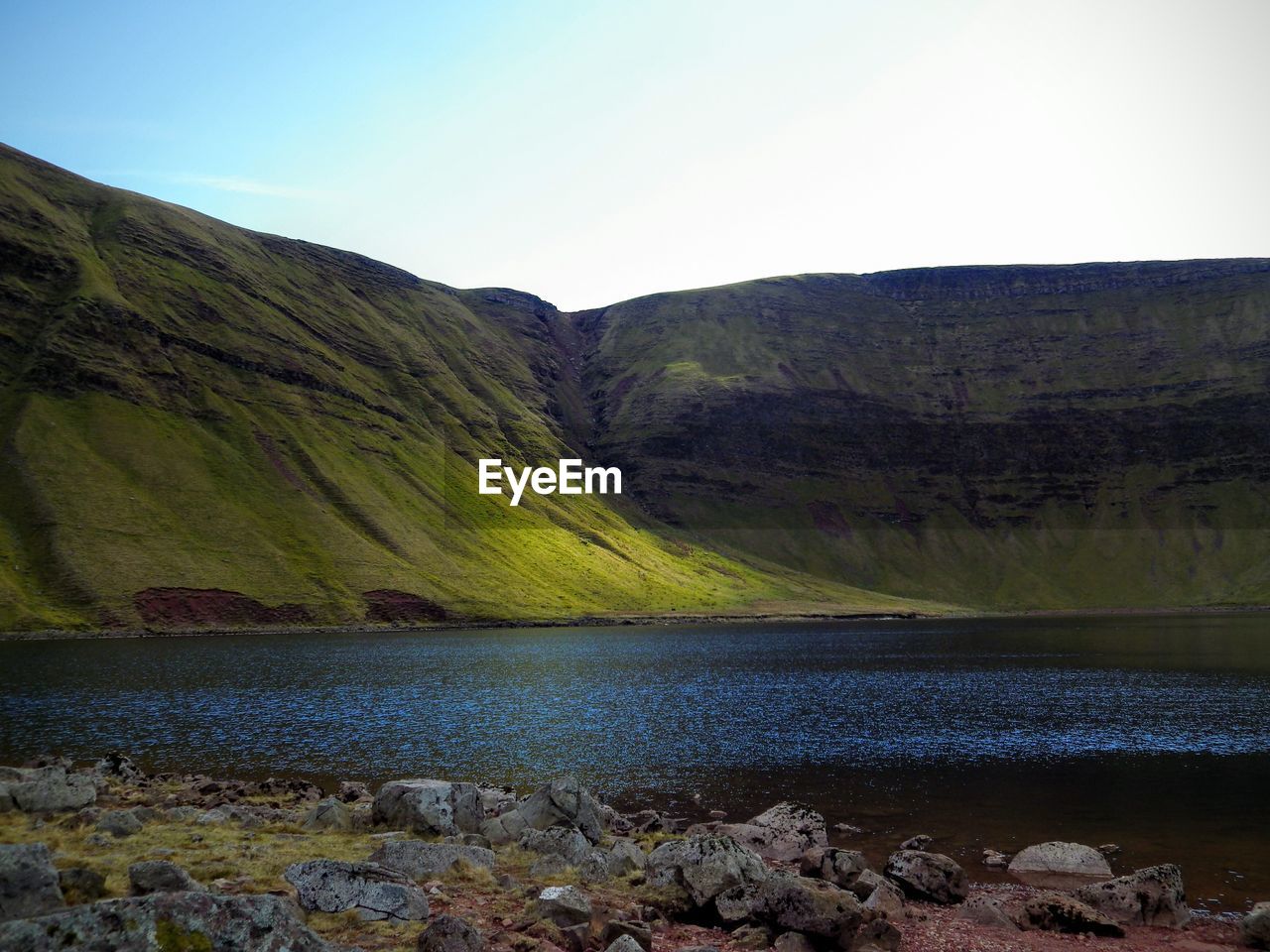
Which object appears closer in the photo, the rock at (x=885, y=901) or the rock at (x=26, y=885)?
the rock at (x=26, y=885)

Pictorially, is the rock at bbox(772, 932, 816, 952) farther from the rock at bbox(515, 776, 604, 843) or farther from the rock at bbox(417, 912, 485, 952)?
the rock at bbox(515, 776, 604, 843)

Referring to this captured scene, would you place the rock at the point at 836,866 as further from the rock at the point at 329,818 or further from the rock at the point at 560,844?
the rock at the point at 329,818

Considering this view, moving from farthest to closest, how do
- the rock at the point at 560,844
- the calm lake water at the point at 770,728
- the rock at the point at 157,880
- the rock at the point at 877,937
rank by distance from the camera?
the calm lake water at the point at 770,728 → the rock at the point at 560,844 → the rock at the point at 877,937 → the rock at the point at 157,880

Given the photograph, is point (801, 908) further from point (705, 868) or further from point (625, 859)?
point (625, 859)

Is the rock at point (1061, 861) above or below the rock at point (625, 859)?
below

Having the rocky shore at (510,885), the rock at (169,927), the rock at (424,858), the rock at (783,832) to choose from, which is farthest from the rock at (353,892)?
the rock at (783,832)

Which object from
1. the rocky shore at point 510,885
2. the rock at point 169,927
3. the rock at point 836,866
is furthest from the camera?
the rock at point 836,866
